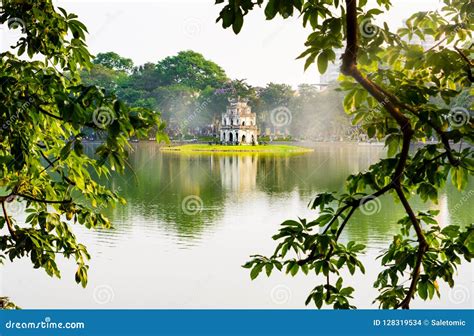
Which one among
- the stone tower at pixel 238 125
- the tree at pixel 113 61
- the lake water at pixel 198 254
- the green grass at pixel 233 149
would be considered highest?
the tree at pixel 113 61

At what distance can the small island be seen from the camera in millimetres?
26547

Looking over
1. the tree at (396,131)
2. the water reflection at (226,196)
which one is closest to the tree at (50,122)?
the tree at (396,131)

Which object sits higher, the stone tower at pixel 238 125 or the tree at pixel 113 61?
the tree at pixel 113 61

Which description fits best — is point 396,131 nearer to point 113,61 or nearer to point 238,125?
point 113,61

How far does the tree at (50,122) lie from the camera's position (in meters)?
1.22

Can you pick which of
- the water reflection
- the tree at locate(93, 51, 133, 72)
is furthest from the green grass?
the water reflection

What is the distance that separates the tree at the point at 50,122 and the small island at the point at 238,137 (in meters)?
24.2

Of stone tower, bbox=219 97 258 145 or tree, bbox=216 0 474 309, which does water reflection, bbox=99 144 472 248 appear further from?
stone tower, bbox=219 97 258 145

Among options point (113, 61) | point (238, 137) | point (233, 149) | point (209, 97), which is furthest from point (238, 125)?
point (113, 61)

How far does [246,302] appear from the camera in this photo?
4559 millimetres

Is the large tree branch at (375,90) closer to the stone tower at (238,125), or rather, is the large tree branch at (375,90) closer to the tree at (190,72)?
the stone tower at (238,125)

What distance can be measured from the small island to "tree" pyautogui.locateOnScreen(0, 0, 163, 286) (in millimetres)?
24214

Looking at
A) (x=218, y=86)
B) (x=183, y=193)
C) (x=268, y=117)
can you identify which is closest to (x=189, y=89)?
(x=218, y=86)

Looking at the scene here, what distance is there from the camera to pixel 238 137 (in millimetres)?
27734
